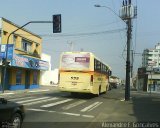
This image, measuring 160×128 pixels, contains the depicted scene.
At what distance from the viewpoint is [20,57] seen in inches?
1618

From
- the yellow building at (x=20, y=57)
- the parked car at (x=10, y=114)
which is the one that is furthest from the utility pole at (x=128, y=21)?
the parked car at (x=10, y=114)

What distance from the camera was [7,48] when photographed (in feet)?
115

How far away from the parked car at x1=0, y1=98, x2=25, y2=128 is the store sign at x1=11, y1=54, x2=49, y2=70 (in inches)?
1108

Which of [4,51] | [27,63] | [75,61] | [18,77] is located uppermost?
[4,51]

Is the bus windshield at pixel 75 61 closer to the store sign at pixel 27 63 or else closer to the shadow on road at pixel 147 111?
the shadow on road at pixel 147 111

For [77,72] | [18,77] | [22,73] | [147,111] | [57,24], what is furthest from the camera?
[22,73]

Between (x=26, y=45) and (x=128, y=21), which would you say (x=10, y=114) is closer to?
(x=128, y=21)

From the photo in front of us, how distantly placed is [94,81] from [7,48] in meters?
10.8

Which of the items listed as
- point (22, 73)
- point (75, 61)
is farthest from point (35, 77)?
point (75, 61)

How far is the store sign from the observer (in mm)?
39675

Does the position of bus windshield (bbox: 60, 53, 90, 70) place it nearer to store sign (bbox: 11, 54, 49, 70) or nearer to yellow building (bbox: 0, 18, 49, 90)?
yellow building (bbox: 0, 18, 49, 90)

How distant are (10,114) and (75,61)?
59.5 feet

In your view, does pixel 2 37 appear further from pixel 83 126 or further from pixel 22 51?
pixel 83 126

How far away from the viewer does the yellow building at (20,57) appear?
1520 inches
